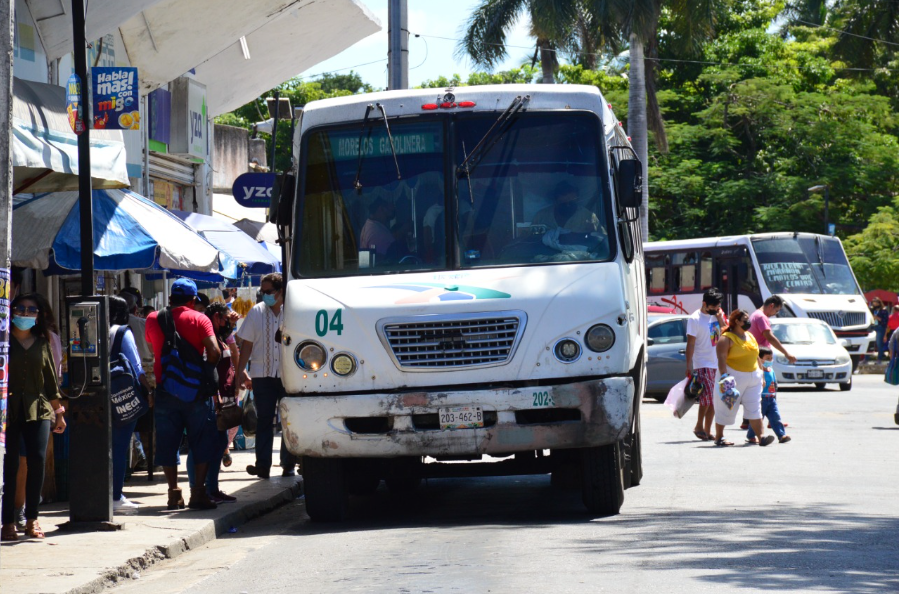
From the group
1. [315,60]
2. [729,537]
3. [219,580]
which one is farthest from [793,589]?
[315,60]

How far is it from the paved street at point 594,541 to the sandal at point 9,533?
1073 millimetres

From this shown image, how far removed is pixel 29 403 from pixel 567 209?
391 centimetres

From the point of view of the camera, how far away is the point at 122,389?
992 cm

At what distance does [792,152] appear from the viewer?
4556 cm

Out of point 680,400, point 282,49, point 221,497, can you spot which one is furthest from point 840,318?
point 221,497

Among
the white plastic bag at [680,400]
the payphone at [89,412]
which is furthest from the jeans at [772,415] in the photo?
the payphone at [89,412]

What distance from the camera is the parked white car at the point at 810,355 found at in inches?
1017

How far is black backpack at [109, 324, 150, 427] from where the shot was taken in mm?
9898

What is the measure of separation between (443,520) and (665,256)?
27597 mm

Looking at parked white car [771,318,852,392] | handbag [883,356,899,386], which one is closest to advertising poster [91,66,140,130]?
handbag [883,356,899,386]

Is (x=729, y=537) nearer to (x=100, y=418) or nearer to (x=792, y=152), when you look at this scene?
(x=100, y=418)

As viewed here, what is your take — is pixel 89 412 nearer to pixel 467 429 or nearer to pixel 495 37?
pixel 467 429

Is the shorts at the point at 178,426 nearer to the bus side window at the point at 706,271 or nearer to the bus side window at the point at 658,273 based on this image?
the bus side window at the point at 706,271

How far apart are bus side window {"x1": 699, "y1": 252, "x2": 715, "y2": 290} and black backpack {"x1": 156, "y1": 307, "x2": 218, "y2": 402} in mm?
26271
